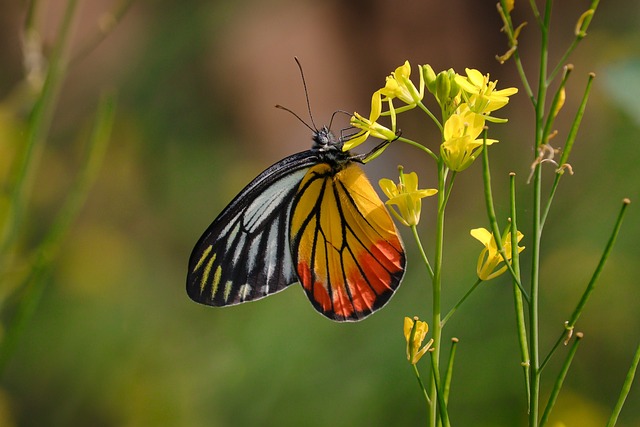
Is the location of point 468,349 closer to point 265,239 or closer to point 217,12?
point 265,239

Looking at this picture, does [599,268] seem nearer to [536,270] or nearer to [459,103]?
[536,270]

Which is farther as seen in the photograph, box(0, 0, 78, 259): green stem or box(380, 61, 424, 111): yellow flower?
box(0, 0, 78, 259): green stem

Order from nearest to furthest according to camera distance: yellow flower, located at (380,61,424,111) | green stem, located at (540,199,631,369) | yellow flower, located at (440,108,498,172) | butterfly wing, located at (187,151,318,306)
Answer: green stem, located at (540,199,631,369)
yellow flower, located at (440,108,498,172)
yellow flower, located at (380,61,424,111)
butterfly wing, located at (187,151,318,306)

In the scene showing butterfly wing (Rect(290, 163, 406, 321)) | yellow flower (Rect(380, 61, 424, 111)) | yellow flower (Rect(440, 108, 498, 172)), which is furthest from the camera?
butterfly wing (Rect(290, 163, 406, 321))

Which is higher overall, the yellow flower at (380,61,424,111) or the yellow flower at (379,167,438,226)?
the yellow flower at (380,61,424,111)

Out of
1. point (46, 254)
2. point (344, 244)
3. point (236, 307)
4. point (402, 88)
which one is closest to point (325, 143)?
point (344, 244)

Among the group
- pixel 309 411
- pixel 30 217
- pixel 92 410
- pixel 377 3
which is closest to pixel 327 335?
pixel 309 411

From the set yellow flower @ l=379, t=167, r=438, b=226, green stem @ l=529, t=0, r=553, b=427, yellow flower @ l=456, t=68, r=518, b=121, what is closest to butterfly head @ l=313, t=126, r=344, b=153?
yellow flower @ l=379, t=167, r=438, b=226

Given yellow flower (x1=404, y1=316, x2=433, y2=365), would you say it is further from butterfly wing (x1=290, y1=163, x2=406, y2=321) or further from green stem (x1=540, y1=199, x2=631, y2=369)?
butterfly wing (x1=290, y1=163, x2=406, y2=321)
